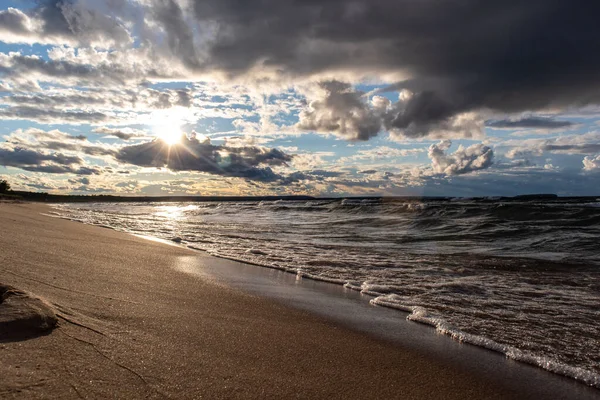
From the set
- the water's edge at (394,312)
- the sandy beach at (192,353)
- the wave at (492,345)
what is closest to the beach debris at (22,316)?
the sandy beach at (192,353)

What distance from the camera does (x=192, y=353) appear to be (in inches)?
104

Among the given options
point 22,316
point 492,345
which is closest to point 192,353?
point 22,316

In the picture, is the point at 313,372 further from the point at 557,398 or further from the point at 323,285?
the point at 323,285

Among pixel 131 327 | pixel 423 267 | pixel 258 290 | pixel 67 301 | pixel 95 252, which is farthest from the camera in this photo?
pixel 423 267

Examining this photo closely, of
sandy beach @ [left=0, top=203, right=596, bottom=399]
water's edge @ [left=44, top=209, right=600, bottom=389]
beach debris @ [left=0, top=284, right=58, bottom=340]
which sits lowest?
water's edge @ [left=44, top=209, right=600, bottom=389]

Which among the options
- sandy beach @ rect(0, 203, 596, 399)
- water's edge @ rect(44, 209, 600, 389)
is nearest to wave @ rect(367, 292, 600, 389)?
water's edge @ rect(44, 209, 600, 389)

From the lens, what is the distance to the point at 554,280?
6871 millimetres

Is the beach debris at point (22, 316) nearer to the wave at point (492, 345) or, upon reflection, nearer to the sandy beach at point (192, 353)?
the sandy beach at point (192, 353)

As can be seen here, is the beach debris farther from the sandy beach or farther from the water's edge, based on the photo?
the water's edge

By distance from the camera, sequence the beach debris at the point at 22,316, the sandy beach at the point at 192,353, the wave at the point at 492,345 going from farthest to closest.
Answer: the wave at the point at 492,345 < the beach debris at the point at 22,316 < the sandy beach at the point at 192,353

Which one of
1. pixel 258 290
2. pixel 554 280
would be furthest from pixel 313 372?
pixel 554 280

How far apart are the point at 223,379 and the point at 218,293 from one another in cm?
253

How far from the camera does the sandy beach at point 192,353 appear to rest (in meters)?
2.05

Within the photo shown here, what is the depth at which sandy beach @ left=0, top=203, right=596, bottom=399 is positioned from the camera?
2053 millimetres
